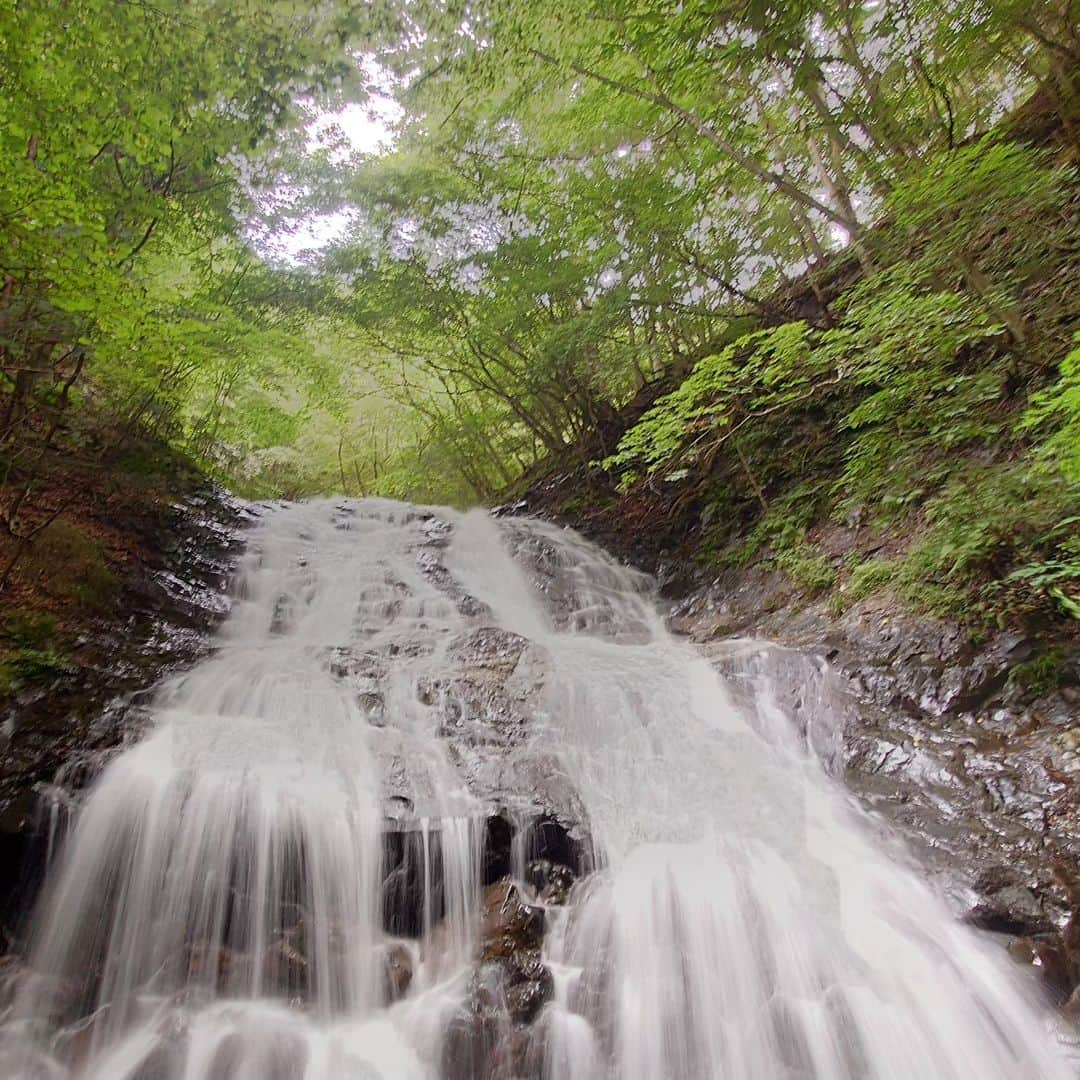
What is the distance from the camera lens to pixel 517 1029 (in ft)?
10.2

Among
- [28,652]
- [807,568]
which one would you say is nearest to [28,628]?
[28,652]

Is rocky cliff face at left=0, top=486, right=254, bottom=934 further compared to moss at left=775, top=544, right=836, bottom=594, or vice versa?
moss at left=775, top=544, right=836, bottom=594

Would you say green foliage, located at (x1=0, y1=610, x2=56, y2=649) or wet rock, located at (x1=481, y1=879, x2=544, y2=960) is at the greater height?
green foliage, located at (x1=0, y1=610, x2=56, y2=649)

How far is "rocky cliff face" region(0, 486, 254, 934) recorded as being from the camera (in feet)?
12.5

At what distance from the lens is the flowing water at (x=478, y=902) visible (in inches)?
118

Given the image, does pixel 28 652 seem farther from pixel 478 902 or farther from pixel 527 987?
pixel 527 987

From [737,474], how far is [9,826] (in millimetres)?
8061

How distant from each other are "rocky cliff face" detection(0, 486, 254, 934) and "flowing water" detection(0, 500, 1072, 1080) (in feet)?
0.70

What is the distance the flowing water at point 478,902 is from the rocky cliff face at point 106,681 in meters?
0.21

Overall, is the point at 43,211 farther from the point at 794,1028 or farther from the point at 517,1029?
the point at 794,1028

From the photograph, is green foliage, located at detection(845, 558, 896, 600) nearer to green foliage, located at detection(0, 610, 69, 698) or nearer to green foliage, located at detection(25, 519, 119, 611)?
green foliage, located at detection(0, 610, 69, 698)

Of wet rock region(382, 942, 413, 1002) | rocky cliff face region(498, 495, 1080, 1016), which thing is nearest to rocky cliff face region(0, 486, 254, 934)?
wet rock region(382, 942, 413, 1002)

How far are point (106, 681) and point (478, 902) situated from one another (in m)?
3.67

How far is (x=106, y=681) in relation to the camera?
507 centimetres
